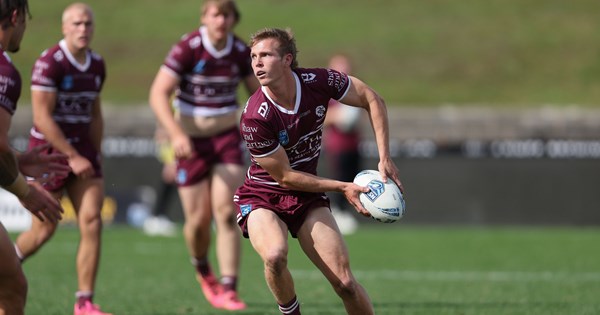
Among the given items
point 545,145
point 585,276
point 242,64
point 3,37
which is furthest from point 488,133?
point 3,37

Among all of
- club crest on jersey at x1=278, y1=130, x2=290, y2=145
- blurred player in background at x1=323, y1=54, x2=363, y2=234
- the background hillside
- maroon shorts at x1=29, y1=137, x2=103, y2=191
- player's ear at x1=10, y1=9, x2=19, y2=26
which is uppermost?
player's ear at x1=10, y1=9, x2=19, y2=26

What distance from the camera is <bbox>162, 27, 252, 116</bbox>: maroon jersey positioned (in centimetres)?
913

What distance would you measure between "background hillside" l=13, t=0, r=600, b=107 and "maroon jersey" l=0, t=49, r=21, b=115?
21.1 meters

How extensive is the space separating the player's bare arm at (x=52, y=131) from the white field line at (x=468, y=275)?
3441mm

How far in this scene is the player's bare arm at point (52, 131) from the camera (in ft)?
26.6

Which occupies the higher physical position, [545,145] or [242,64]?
[242,64]

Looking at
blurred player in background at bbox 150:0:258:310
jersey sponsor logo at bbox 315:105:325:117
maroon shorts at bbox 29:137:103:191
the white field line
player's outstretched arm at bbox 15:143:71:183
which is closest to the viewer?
player's outstretched arm at bbox 15:143:71:183

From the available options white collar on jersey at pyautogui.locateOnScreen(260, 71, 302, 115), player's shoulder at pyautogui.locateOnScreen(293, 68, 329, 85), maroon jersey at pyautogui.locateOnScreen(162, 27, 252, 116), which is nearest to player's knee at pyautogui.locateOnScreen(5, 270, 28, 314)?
white collar on jersey at pyautogui.locateOnScreen(260, 71, 302, 115)

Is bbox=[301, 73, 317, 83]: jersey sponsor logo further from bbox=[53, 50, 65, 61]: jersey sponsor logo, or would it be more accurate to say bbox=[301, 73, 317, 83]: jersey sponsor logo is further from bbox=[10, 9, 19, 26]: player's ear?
bbox=[53, 50, 65, 61]: jersey sponsor logo

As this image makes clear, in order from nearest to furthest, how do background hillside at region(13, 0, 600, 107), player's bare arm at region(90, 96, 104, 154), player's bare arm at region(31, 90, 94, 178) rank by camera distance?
player's bare arm at region(31, 90, 94, 178) < player's bare arm at region(90, 96, 104, 154) < background hillside at region(13, 0, 600, 107)

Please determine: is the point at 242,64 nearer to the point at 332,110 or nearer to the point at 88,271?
the point at 88,271

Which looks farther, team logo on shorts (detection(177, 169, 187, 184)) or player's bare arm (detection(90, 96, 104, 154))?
team logo on shorts (detection(177, 169, 187, 184))

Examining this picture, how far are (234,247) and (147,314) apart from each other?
115 centimetres

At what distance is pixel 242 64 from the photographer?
9258 mm
